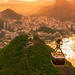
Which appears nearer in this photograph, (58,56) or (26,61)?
(58,56)

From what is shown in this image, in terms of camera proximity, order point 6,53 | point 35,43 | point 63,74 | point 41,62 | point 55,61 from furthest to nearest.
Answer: point 35,43
point 6,53
point 41,62
point 63,74
point 55,61

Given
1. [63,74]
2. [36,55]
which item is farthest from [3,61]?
[63,74]

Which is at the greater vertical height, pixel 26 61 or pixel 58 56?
pixel 58 56

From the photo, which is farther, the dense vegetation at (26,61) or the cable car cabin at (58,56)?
the dense vegetation at (26,61)

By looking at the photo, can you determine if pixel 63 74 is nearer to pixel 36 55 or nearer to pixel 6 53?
pixel 36 55

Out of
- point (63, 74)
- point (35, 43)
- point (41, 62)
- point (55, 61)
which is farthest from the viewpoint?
point (35, 43)

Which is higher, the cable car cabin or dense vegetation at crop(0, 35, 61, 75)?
the cable car cabin

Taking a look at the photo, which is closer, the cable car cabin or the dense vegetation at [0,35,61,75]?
the cable car cabin

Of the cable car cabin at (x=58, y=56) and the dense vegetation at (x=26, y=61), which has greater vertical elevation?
the cable car cabin at (x=58, y=56)
